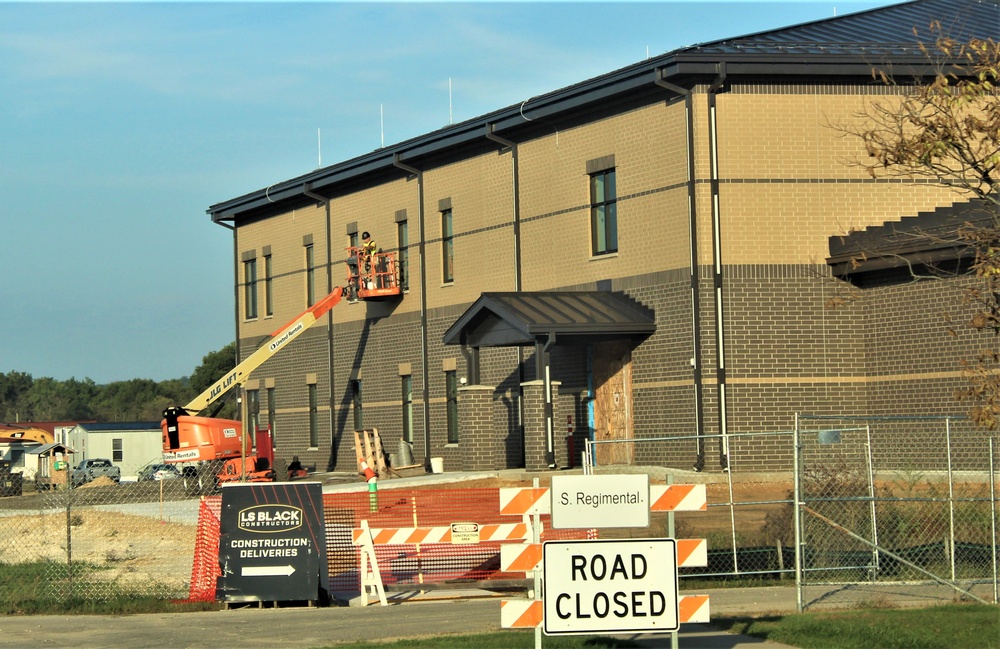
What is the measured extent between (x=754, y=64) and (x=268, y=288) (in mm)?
22872

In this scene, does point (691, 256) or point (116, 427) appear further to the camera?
point (116, 427)

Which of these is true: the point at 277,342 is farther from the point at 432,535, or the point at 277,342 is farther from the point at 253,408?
the point at 432,535

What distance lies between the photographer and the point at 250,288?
47781mm

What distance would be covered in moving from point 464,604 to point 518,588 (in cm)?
124

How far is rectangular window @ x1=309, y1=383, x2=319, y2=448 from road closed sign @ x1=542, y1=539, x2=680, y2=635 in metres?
33.7

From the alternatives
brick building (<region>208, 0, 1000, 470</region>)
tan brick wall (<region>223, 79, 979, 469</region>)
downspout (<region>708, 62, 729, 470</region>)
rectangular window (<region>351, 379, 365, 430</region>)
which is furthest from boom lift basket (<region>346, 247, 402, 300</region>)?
downspout (<region>708, 62, 729, 470</region>)

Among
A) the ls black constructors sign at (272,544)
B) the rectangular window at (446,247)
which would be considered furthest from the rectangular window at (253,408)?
the ls black constructors sign at (272,544)

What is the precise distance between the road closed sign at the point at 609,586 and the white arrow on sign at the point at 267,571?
6.61 metres

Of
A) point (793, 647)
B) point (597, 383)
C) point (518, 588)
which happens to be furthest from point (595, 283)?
point (793, 647)

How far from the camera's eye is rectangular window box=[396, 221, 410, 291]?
38906 millimetres

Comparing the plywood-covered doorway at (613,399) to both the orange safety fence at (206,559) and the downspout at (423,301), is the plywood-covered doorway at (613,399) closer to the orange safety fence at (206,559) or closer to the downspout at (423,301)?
the downspout at (423,301)

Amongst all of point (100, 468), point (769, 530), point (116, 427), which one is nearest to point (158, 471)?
point (100, 468)

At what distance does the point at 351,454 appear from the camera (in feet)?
135

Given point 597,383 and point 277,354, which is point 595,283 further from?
point 277,354
